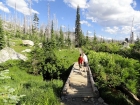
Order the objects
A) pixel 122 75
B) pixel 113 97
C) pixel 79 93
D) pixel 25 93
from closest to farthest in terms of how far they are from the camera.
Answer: pixel 25 93, pixel 122 75, pixel 113 97, pixel 79 93

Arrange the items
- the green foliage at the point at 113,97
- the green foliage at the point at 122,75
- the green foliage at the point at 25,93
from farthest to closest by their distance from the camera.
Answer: the green foliage at the point at 113,97 → the green foliage at the point at 122,75 → the green foliage at the point at 25,93

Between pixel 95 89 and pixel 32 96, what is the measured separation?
3834 millimetres

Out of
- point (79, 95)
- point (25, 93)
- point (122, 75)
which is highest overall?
point (122, 75)

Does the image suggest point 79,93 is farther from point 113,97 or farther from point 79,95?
point 113,97

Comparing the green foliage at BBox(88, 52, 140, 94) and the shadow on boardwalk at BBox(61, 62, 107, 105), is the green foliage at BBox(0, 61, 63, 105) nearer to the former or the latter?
the shadow on boardwalk at BBox(61, 62, 107, 105)

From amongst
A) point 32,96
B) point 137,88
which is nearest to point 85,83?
point 137,88

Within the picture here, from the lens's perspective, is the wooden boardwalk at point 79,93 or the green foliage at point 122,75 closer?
the green foliage at point 122,75

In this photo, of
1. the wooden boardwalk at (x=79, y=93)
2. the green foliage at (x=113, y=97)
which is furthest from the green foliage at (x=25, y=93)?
the green foliage at (x=113, y=97)

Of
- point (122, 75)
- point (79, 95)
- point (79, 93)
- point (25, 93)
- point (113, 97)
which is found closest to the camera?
point (25, 93)

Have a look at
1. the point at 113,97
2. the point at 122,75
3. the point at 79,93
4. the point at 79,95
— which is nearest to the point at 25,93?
the point at 79,95

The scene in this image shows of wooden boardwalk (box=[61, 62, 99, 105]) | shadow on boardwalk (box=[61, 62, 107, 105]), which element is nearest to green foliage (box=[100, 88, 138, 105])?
shadow on boardwalk (box=[61, 62, 107, 105])

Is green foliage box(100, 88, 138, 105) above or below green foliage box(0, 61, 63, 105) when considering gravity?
below

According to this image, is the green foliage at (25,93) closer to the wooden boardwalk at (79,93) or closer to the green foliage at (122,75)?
the wooden boardwalk at (79,93)

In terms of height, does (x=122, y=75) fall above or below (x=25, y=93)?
above
